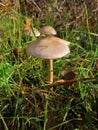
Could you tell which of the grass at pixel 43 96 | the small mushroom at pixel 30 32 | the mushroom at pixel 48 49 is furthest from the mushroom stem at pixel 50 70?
the small mushroom at pixel 30 32

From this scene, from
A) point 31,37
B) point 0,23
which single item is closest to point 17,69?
point 31,37

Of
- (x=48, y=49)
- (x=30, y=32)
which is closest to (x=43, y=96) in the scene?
(x=48, y=49)

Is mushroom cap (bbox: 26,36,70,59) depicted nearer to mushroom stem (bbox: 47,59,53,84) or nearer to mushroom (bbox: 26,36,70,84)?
mushroom (bbox: 26,36,70,84)

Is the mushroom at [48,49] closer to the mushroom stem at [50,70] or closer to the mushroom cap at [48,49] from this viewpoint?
the mushroom cap at [48,49]

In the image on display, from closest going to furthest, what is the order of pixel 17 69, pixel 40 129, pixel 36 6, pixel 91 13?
pixel 40 129, pixel 17 69, pixel 91 13, pixel 36 6

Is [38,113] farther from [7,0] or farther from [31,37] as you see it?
[7,0]

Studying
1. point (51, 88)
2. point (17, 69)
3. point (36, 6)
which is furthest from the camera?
point (36, 6)
